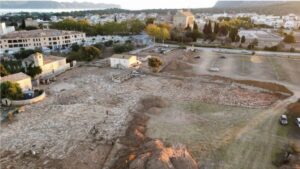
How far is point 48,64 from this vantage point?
35.5m

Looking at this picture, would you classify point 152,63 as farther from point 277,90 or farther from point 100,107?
point 277,90

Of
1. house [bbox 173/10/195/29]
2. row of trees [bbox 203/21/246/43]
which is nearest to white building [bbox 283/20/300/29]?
row of trees [bbox 203/21/246/43]

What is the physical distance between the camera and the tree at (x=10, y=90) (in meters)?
25.3

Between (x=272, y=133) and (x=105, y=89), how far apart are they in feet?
59.0

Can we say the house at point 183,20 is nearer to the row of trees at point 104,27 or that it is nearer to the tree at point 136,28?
the tree at point 136,28

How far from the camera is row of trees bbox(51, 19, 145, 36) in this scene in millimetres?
72625

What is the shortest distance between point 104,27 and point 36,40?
20975mm

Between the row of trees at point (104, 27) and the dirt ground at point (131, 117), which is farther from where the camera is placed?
the row of trees at point (104, 27)

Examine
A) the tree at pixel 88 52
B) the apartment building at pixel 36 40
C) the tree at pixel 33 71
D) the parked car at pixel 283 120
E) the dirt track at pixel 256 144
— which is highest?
the apartment building at pixel 36 40

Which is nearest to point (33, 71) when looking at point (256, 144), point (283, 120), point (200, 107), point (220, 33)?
point (200, 107)

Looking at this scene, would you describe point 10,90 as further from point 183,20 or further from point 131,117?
point 183,20

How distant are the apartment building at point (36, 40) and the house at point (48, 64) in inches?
832

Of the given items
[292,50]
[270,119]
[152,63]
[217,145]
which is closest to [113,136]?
[217,145]

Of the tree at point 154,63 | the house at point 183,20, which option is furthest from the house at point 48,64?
the house at point 183,20
